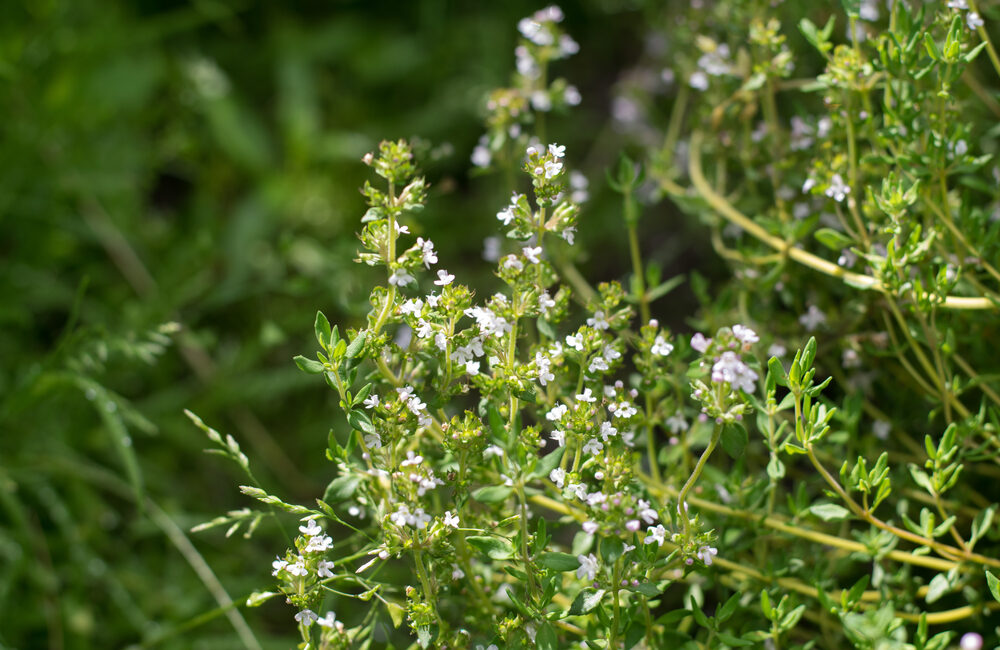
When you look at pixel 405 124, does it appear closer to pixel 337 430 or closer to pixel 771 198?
pixel 337 430

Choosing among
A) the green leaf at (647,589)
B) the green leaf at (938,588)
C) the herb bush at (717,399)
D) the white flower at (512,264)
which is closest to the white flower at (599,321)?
the herb bush at (717,399)

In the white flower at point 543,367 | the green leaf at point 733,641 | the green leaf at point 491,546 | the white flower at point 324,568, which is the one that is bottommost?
the green leaf at point 733,641

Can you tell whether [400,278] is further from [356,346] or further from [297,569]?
[297,569]

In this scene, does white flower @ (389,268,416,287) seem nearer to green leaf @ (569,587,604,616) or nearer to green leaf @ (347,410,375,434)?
green leaf @ (347,410,375,434)

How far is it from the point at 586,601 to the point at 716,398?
30 cm

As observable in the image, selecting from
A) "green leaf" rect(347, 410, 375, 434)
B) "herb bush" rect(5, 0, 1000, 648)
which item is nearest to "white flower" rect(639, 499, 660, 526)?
"herb bush" rect(5, 0, 1000, 648)

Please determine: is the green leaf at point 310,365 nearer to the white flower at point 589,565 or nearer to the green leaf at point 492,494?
the green leaf at point 492,494

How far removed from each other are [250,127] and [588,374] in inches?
68.4

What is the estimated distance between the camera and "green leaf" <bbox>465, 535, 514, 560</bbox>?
102 cm

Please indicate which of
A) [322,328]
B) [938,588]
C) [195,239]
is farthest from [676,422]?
[195,239]

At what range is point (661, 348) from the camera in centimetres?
110

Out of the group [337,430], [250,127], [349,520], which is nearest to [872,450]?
[349,520]

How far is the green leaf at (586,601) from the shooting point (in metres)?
1.01

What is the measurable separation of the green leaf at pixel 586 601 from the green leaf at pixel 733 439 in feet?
0.79
